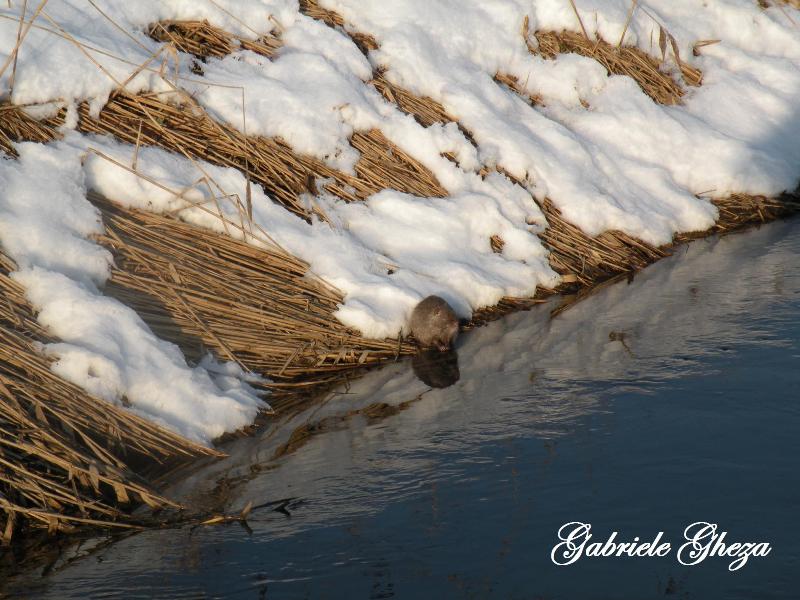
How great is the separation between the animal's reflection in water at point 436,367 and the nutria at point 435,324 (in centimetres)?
5

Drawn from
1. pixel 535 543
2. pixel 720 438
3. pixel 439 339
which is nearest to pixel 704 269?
pixel 439 339

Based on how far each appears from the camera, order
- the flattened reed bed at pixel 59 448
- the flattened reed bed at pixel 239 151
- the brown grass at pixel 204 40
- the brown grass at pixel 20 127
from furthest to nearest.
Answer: the brown grass at pixel 204 40 < the flattened reed bed at pixel 239 151 < the brown grass at pixel 20 127 < the flattened reed bed at pixel 59 448

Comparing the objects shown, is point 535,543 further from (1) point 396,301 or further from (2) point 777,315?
(2) point 777,315

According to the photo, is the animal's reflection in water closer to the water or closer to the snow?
the water

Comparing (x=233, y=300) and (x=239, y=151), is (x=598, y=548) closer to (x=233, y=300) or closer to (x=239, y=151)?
(x=233, y=300)

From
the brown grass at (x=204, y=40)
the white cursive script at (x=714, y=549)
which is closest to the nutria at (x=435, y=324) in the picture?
the white cursive script at (x=714, y=549)

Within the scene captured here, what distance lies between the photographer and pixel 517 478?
445 cm

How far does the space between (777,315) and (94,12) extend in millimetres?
4970

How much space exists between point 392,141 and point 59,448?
383 centimetres

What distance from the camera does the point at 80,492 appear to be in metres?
4.40

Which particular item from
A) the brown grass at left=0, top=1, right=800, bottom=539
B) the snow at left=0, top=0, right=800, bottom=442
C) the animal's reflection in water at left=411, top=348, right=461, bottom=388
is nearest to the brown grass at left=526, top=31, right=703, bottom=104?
the snow at left=0, top=0, right=800, bottom=442

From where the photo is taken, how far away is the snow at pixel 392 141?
529cm

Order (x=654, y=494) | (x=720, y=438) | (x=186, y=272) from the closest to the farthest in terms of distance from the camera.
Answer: (x=654, y=494) → (x=720, y=438) → (x=186, y=272)
